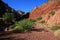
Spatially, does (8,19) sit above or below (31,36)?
above

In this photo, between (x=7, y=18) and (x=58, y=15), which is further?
(x=7, y=18)

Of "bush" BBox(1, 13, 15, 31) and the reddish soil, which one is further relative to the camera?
"bush" BBox(1, 13, 15, 31)

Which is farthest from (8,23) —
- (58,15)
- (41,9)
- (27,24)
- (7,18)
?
(27,24)

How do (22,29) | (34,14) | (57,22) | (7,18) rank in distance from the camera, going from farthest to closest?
(34,14) → (7,18) → (57,22) → (22,29)

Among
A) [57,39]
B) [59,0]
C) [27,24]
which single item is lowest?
[57,39]

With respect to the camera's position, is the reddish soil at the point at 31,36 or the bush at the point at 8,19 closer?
the reddish soil at the point at 31,36

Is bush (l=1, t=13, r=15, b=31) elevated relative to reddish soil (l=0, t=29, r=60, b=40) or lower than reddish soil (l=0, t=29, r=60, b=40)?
elevated

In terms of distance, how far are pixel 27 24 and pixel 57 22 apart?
10.6 meters

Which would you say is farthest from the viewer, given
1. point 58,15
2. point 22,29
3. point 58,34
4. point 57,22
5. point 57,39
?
point 58,15

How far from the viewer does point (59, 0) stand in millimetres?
49250

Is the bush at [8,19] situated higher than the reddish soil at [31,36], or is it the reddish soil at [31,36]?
the bush at [8,19]

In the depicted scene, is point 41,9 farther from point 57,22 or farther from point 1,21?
point 57,22

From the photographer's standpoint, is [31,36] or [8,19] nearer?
[31,36]

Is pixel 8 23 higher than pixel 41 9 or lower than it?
lower
